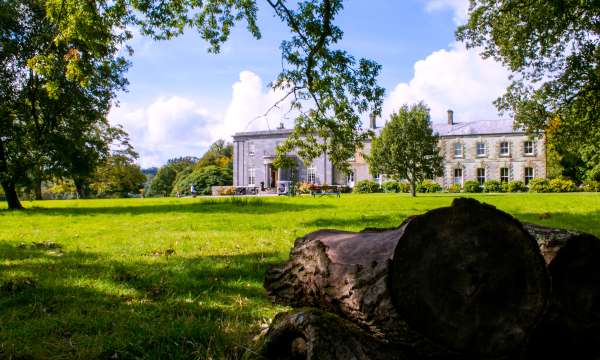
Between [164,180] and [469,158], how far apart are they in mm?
55435

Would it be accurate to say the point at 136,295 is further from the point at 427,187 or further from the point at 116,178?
the point at 116,178

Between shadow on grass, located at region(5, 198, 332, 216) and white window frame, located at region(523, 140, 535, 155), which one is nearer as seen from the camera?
shadow on grass, located at region(5, 198, 332, 216)

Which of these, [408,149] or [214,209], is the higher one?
[408,149]

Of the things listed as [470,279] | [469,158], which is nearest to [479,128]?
[469,158]

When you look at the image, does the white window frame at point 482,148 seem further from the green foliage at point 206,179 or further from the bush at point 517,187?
the green foliage at point 206,179

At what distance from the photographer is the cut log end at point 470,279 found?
6.81 ft

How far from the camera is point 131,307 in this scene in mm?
3748

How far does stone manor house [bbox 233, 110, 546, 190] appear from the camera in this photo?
45531mm

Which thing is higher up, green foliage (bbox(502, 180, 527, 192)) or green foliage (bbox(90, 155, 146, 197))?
green foliage (bbox(90, 155, 146, 197))

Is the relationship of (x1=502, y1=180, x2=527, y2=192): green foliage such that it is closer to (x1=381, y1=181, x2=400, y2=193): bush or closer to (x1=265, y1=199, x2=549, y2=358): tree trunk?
(x1=381, y1=181, x2=400, y2=193): bush

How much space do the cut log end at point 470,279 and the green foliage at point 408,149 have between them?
2858 cm

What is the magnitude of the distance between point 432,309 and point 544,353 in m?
1.16

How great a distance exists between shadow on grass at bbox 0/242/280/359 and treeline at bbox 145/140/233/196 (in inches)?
1904

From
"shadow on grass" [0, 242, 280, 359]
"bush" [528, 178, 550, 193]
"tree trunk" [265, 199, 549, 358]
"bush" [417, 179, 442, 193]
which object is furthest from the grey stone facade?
"tree trunk" [265, 199, 549, 358]
